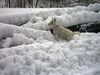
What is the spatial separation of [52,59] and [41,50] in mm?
362

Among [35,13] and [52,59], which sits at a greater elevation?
[35,13]

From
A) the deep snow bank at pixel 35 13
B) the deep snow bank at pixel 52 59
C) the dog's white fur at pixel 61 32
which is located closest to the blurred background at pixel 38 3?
the deep snow bank at pixel 35 13

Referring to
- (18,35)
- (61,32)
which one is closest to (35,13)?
(61,32)

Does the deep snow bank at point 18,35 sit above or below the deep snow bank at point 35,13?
below

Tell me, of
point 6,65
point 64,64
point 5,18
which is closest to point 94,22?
point 5,18

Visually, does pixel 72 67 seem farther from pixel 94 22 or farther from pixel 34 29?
pixel 94 22

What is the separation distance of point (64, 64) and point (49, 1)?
282 inches

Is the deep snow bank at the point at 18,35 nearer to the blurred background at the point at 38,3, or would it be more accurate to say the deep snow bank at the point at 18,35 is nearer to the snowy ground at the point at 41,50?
the snowy ground at the point at 41,50

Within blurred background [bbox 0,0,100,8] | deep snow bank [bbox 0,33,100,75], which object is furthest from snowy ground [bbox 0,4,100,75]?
blurred background [bbox 0,0,100,8]

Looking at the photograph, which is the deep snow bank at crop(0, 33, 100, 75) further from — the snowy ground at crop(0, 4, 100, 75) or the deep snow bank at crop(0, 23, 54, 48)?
the deep snow bank at crop(0, 23, 54, 48)

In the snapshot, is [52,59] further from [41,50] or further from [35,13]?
[35,13]

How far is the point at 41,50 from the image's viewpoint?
11.2ft

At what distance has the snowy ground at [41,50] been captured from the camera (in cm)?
285

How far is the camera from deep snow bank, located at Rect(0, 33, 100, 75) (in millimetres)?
2812
